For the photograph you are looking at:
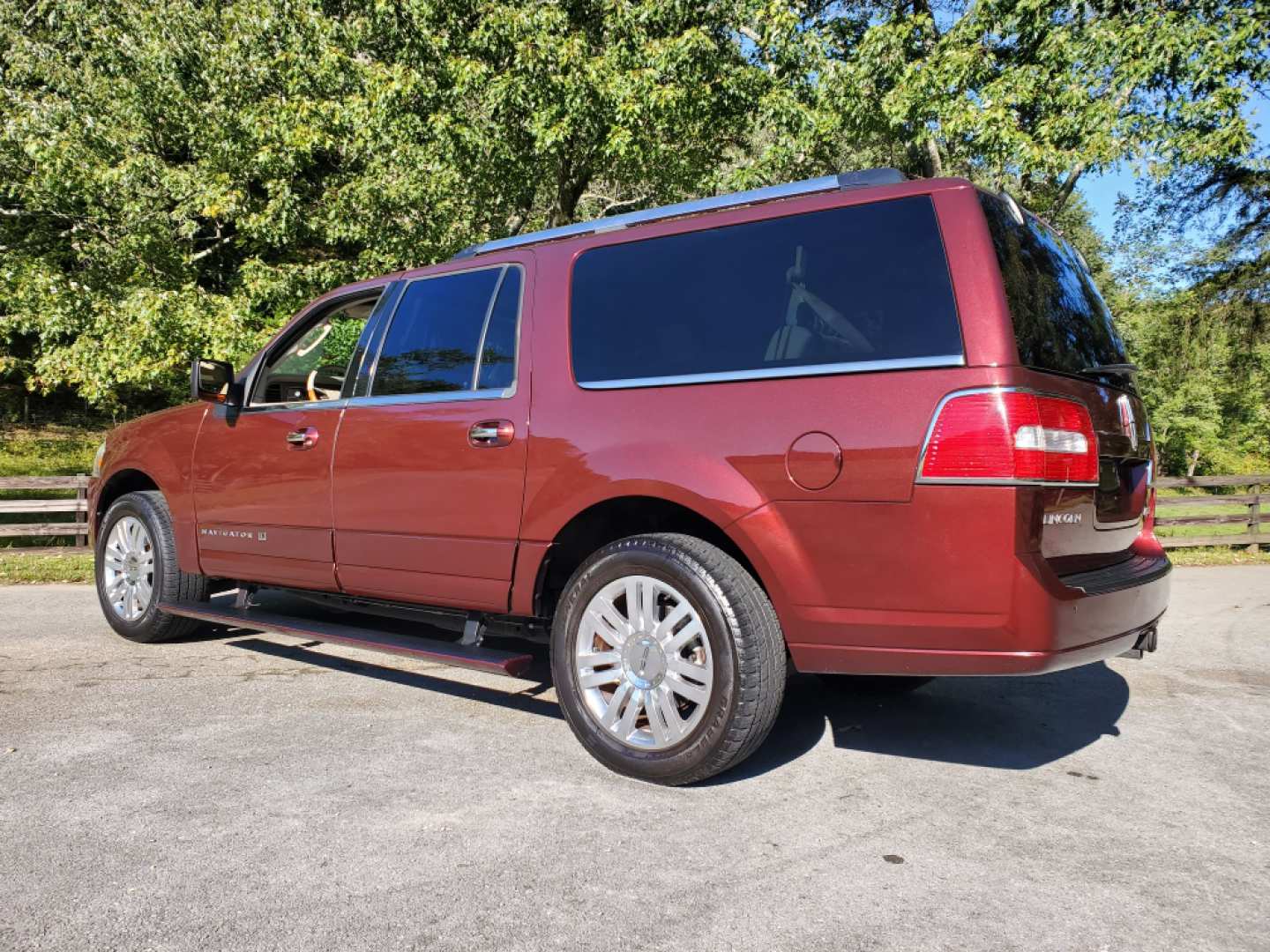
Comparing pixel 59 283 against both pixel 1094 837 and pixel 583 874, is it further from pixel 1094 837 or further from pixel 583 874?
pixel 1094 837

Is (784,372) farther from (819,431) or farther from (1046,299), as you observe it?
(1046,299)

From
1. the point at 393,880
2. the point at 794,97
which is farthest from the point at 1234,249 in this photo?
the point at 393,880

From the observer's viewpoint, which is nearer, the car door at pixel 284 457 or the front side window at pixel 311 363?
the car door at pixel 284 457

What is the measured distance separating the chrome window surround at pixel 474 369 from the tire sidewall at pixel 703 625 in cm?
89

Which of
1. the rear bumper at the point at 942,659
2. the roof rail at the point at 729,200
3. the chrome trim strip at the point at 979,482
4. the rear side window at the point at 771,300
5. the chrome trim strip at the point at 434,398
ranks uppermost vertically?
the roof rail at the point at 729,200

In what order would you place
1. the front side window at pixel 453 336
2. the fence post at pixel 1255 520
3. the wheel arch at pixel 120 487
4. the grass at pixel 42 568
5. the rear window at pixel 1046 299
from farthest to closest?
the fence post at pixel 1255 520, the grass at pixel 42 568, the wheel arch at pixel 120 487, the front side window at pixel 453 336, the rear window at pixel 1046 299

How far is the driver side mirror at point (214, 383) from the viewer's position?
5207mm

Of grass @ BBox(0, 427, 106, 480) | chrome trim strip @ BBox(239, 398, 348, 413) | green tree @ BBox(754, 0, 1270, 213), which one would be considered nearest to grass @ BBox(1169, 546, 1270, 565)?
green tree @ BBox(754, 0, 1270, 213)

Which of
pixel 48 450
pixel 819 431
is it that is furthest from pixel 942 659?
pixel 48 450

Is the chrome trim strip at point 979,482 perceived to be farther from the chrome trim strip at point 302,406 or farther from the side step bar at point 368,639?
the chrome trim strip at point 302,406

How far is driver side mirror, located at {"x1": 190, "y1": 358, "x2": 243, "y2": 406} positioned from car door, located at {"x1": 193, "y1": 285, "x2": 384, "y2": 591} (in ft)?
0.21

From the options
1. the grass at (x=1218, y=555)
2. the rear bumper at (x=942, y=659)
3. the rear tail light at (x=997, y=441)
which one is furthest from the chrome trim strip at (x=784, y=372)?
the grass at (x=1218, y=555)

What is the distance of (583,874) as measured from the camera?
266 cm

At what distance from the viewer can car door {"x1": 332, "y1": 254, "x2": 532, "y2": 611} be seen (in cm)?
399
